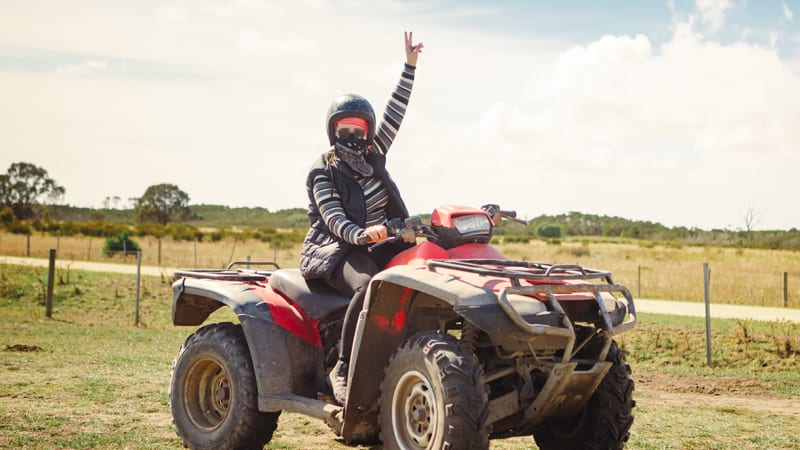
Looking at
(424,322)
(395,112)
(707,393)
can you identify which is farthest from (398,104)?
(707,393)

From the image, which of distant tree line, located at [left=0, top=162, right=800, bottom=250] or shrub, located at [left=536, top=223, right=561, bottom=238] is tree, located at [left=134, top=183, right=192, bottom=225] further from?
shrub, located at [left=536, top=223, right=561, bottom=238]

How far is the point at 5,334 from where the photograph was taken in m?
17.8

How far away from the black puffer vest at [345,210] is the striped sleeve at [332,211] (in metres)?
0.06

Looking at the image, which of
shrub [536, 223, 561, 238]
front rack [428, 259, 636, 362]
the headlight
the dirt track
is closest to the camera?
front rack [428, 259, 636, 362]

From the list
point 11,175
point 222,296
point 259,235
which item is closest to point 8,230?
point 259,235

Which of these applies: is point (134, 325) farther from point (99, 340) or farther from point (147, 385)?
point (147, 385)

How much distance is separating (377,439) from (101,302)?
809 inches

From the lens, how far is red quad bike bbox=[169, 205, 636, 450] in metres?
5.32

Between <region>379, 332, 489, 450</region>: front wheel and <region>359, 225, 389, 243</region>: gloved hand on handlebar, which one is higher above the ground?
<region>359, 225, 389, 243</region>: gloved hand on handlebar

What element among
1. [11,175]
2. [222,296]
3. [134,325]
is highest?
[11,175]

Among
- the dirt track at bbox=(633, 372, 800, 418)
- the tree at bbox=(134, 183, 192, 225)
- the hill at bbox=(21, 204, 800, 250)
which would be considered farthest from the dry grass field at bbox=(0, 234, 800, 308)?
the tree at bbox=(134, 183, 192, 225)

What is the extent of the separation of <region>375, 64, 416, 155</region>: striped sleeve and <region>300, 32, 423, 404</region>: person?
7cm

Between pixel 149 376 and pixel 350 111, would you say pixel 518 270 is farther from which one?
pixel 149 376

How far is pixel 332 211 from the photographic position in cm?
659
